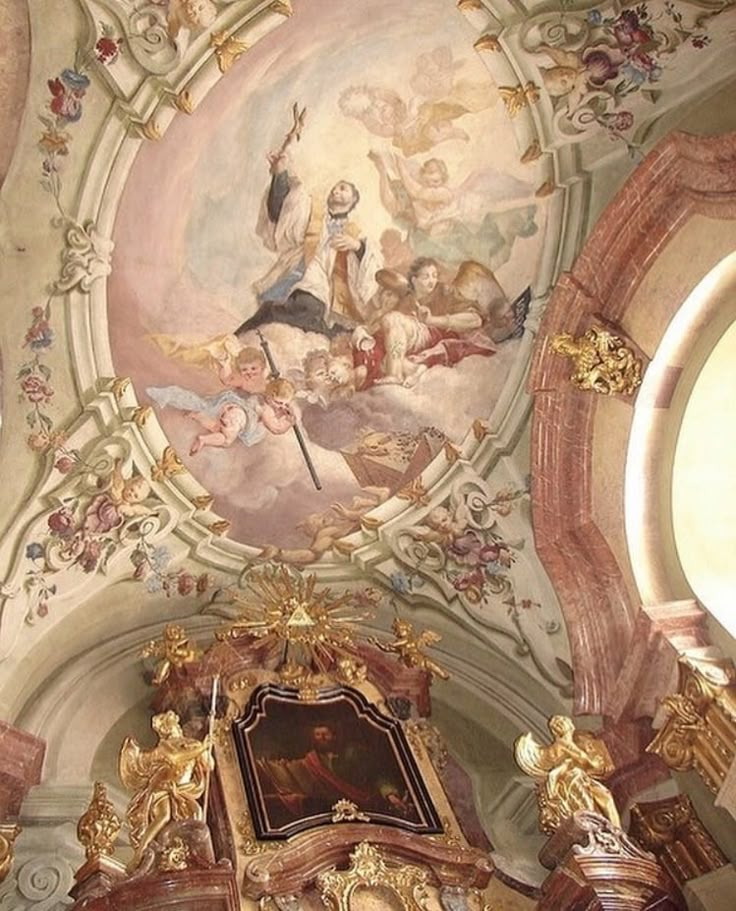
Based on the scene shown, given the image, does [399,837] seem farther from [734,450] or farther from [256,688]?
[734,450]

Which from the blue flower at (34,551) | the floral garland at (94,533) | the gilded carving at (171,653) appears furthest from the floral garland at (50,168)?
the gilded carving at (171,653)

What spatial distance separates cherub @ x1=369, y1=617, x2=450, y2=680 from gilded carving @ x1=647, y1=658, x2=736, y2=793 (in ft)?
8.54

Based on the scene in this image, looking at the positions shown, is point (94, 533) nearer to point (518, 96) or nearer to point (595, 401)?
point (595, 401)

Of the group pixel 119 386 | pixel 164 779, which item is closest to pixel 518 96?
pixel 119 386

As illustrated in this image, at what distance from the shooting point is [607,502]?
10.3 meters

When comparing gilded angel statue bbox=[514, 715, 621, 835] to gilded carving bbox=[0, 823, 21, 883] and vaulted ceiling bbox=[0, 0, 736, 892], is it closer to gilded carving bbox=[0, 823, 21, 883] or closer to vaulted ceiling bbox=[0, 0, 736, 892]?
vaulted ceiling bbox=[0, 0, 736, 892]

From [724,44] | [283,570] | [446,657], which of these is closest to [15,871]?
[283,570]

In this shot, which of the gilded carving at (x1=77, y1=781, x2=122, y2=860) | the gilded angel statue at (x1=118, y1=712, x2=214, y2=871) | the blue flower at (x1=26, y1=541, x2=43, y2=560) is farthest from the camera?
the blue flower at (x1=26, y1=541, x2=43, y2=560)

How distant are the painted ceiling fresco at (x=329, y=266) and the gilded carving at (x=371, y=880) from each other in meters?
4.03

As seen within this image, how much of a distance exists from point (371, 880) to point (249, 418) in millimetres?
4860

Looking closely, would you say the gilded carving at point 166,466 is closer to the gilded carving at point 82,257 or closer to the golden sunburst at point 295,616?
the golden sunburst at point 295,616

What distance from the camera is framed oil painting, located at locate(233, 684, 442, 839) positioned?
29.5ft

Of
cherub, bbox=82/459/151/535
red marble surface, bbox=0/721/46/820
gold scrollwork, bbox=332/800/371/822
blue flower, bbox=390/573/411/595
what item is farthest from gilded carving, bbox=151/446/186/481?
gold scrollwork, bbox=332/800/371/822

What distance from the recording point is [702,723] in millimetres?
8328
